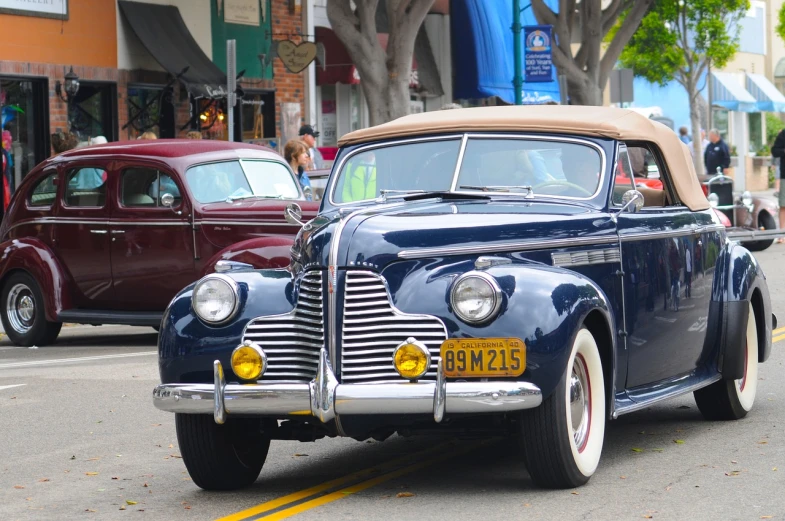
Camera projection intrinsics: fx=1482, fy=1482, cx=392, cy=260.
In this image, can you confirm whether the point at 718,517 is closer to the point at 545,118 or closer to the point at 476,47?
the point at 545,118

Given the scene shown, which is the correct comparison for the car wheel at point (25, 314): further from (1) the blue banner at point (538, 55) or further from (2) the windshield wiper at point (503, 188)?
(1) the blue banner at point (538, 55)

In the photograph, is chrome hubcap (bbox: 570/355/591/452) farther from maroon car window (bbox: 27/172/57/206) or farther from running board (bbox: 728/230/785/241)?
running board (bbox: 728/230/785/241)

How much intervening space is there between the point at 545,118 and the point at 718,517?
264 cm

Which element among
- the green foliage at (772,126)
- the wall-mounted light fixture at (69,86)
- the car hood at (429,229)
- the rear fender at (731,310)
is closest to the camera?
the car hood at (429,229)

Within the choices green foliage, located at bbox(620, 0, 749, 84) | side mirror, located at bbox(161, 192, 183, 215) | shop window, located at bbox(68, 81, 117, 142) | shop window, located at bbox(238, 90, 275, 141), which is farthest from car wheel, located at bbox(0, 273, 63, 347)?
green foliage, located at bbox(620, 0, 749, 84)

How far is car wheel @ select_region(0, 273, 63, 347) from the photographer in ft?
49.3

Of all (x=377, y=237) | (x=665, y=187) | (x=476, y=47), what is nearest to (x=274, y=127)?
(x=476, y=47)

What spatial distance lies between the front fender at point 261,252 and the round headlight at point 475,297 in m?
7.02

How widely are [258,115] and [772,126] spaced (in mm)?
38704

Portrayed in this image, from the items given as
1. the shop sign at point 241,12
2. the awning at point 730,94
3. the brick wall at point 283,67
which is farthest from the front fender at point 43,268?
the awning at point 730,94

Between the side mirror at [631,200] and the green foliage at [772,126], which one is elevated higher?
the green foliage at [772,126]

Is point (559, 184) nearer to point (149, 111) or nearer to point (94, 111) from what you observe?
point (94, 111)

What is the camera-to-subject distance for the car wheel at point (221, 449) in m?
6.96

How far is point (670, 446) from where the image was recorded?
810cm
